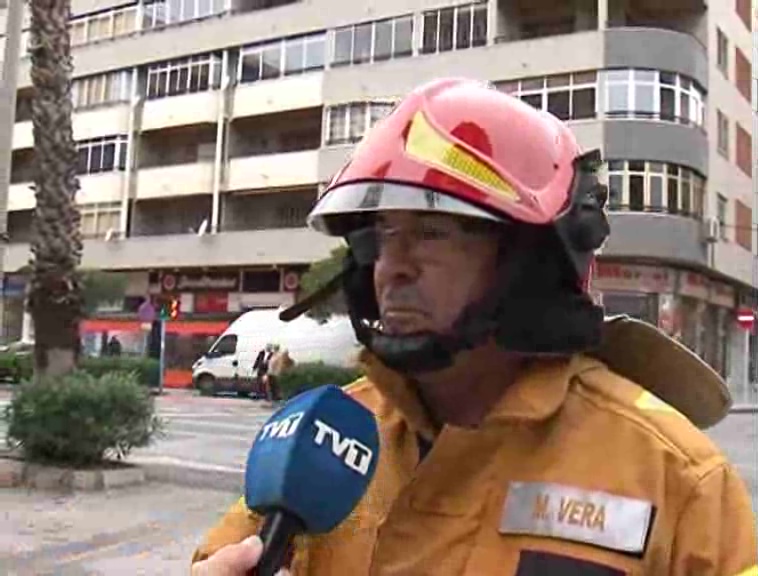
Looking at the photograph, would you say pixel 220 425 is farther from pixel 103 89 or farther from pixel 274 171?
pixel 103 89

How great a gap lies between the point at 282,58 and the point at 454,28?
6256 millimetres

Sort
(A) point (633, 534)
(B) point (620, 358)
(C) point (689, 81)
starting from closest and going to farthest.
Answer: (A) point (633, 534) → (B) point (620, 358) → (C) point (689, 81)

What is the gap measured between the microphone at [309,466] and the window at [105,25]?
37266 mm

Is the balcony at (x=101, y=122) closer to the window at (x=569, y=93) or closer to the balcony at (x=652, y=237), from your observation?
the window at (x=569, y=93)

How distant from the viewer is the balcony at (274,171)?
31.5 m

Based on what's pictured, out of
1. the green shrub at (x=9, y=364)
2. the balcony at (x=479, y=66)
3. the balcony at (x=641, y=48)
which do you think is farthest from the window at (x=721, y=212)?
the green shrub at (x=9, y=364)

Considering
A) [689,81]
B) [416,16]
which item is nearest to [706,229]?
[689,81]

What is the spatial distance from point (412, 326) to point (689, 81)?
91.4ft

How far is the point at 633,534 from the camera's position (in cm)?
118

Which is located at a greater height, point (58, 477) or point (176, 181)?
point (176, 181)

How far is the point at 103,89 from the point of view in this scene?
3688 centimetres

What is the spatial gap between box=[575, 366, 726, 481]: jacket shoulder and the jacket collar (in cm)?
3

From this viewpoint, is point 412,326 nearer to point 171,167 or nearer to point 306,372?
point 306,372

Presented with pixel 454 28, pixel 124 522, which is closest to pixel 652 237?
pixel 454 28
